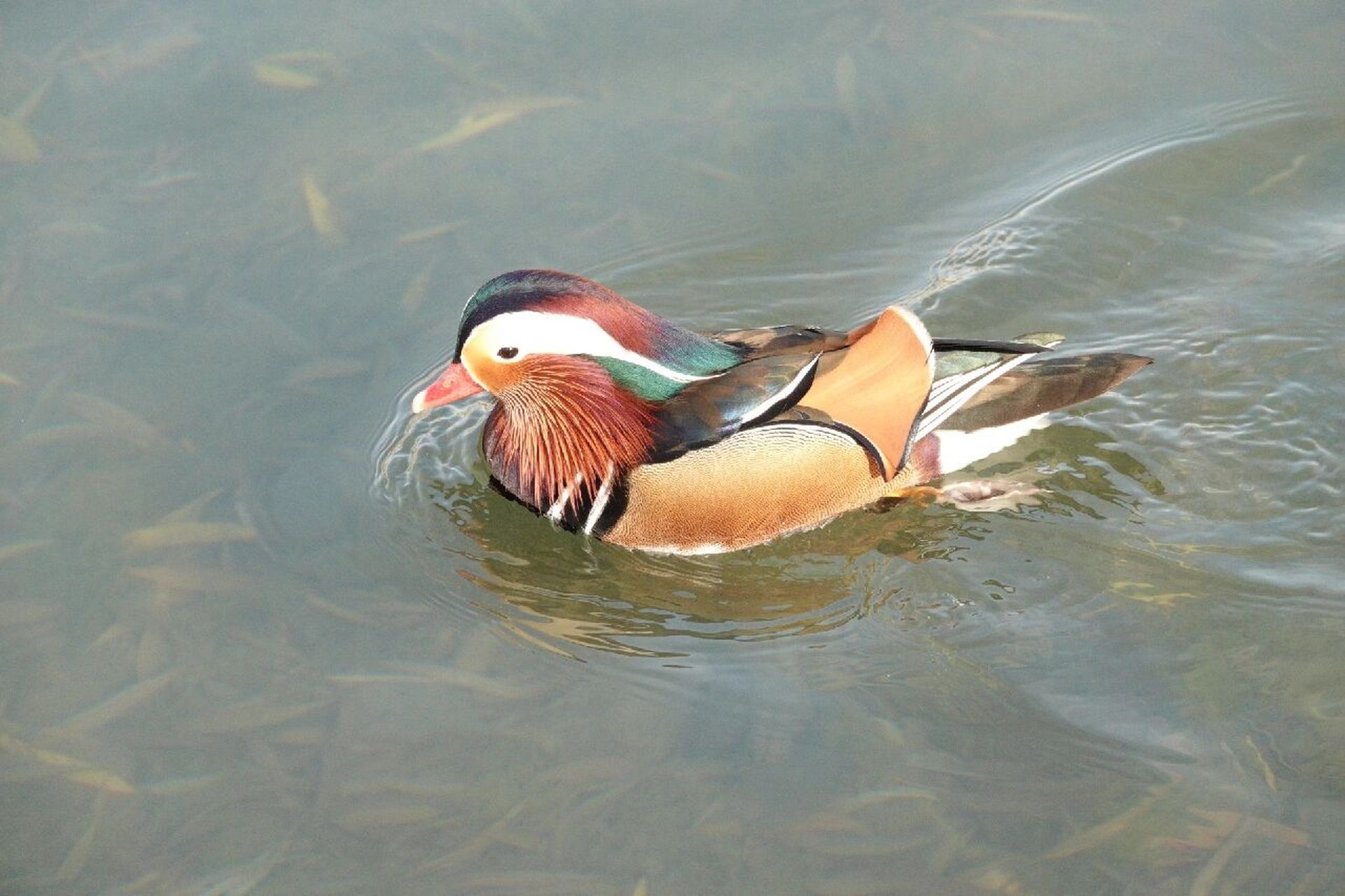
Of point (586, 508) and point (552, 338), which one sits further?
point (586, 508)

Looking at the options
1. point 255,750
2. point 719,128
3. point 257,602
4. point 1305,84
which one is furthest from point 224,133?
point 1305,84

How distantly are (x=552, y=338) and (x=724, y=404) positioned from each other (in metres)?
0.67

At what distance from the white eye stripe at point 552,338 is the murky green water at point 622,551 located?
2.45 feet

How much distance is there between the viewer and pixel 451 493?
5.89 meters

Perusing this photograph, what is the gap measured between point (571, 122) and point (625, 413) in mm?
2259

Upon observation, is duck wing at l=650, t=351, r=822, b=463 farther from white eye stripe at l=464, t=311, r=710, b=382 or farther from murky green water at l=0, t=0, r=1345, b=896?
murky green water at l=0, t=0, r=1345, b=896

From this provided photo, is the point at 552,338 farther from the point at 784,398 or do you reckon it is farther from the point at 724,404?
the point at 784,398

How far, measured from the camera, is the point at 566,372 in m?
5.55

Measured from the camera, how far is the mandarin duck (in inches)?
207

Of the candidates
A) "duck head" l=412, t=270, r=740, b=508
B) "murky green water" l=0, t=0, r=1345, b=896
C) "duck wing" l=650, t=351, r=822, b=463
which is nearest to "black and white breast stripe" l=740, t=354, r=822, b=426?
"duck wing" l=650, t=351, r=822, b=463

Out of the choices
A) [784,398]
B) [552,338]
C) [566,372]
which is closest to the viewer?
[784,398]

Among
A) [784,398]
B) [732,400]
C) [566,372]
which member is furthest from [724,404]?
[566,372]

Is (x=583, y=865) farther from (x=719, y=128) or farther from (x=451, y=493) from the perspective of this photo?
(x=719, y=128)

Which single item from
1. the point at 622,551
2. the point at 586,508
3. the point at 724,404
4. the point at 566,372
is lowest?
the point at 622,551
